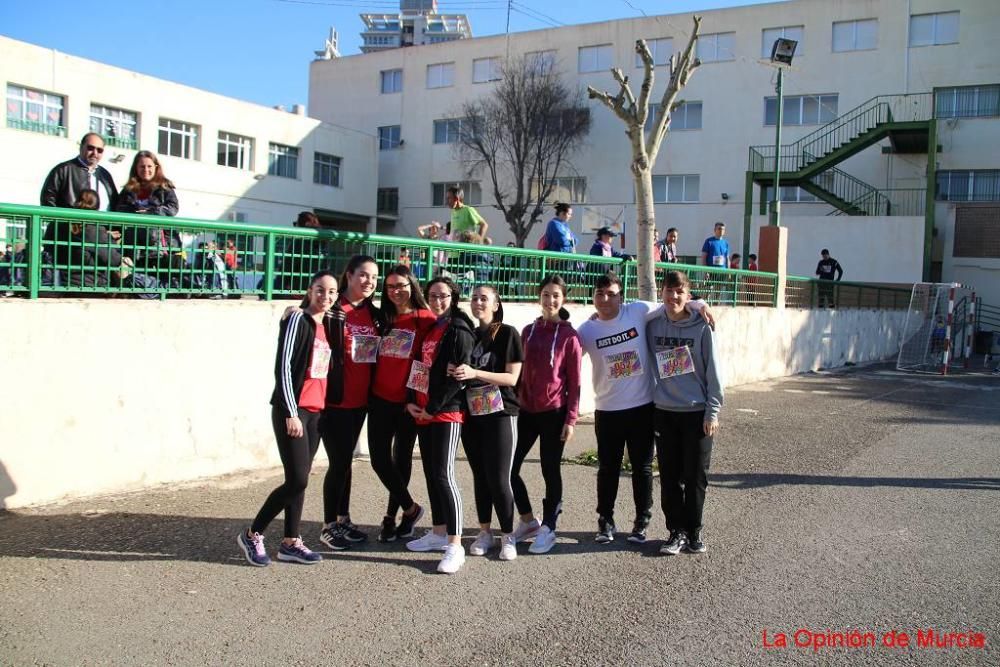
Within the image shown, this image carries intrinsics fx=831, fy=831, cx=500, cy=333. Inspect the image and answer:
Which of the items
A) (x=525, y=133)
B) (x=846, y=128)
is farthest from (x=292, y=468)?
(x=525, y=133)

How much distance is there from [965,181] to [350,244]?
30069 millimetres

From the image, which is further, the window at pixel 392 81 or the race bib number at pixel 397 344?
the window at pixel 392 81

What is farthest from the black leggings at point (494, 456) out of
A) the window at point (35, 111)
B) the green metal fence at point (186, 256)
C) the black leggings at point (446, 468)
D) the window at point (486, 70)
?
the window at point (486, 70)

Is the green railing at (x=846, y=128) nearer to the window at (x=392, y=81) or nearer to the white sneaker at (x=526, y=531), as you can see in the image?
the window at (x=392, y=81)

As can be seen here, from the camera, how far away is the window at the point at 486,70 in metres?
40.2

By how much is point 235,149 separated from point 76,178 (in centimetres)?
2910

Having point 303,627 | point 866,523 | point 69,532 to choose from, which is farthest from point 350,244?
point 866,523

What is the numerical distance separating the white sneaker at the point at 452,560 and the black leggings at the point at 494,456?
34 centimetres

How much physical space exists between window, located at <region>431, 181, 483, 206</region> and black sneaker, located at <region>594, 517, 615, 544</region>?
36.2 m

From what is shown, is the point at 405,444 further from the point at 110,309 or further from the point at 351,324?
the point at 110,309

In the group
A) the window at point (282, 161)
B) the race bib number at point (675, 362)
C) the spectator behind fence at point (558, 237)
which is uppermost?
the window at point (282, 161)

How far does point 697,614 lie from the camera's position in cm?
427

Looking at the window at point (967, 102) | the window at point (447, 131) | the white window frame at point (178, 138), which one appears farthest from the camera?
the window at point (447, 131)

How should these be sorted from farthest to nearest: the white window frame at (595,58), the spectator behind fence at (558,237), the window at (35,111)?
the white window frame at (595,58), the window at (35,111), the spectator behind fence at (558,237)
